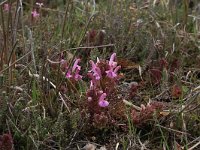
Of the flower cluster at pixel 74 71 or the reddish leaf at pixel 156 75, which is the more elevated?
the flower cluster at pixel 74 71

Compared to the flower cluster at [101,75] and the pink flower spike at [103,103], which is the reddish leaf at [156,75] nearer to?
the flower cluster at [101,75]

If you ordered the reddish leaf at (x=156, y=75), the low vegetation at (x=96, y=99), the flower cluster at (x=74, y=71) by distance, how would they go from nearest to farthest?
the low vegetation at (x=96, y=99)
the flower cluster at (x=74, y=71)
the reddish leaf at (x=156, y=75)

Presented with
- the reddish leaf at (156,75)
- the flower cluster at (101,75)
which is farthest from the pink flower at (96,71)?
the reddish leaf at (156,75)

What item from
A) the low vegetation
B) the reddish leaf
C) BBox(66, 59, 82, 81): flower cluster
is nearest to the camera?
the low vegetation

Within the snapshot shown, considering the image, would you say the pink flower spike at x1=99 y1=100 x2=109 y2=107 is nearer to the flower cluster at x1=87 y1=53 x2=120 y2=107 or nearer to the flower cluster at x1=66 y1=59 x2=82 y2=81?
the flower cluster at x1=87 y1=53 x2=120 y2=107

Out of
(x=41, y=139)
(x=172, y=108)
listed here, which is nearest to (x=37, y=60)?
(x=41, y=139)

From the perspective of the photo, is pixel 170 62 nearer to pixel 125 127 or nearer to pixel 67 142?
pixel 125 127

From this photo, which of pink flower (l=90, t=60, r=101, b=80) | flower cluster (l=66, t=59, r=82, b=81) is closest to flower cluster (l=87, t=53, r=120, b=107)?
pink flower (l=90, t=60, r=101, b=80)

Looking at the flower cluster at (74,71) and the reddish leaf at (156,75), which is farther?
the reddish leaf at (156,75)

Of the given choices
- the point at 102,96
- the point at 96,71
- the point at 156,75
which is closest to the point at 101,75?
the point at 96,71

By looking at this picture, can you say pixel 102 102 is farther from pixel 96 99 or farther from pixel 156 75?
pixel 156 75

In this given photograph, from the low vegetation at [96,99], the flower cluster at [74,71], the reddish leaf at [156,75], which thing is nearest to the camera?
the low vegetation at [96,99]
